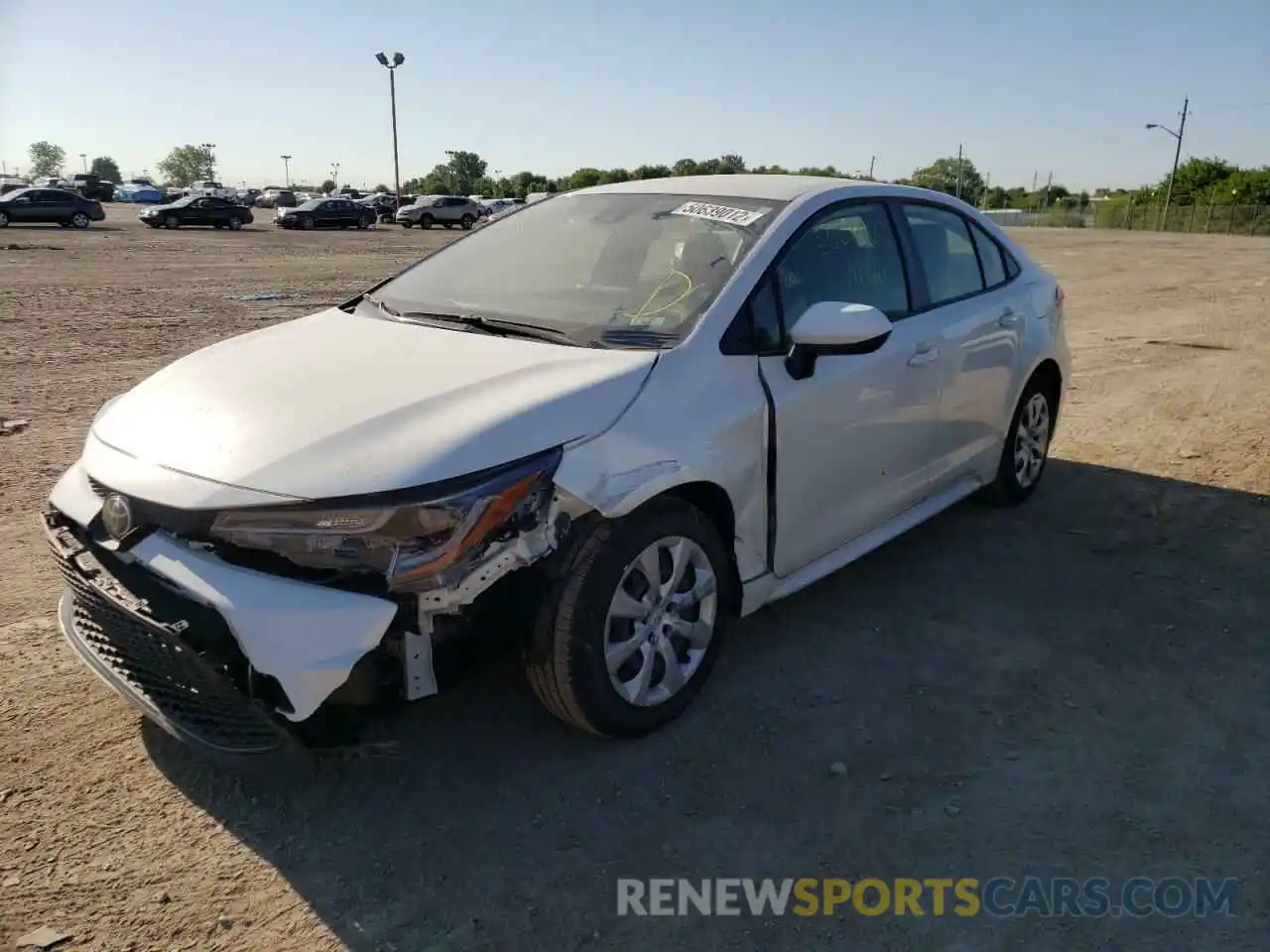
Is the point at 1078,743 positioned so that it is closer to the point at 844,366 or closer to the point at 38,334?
the point at 844,366

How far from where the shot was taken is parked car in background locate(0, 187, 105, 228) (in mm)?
34625

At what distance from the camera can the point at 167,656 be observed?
99.0 inches

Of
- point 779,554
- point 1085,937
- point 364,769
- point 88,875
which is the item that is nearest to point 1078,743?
point 1085,937

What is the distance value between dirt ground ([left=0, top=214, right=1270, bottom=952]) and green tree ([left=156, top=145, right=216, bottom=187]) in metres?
163

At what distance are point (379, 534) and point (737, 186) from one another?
231 centimetres

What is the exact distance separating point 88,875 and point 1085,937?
244 cm

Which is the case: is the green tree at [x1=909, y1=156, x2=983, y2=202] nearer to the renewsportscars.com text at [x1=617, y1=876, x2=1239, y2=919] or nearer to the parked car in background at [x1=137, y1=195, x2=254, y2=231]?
the parked car in background at [x1=137, y1=195, x2=254, y2=231]

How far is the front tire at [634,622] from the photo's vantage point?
279 cm

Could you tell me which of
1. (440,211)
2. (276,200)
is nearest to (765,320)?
(440,211)

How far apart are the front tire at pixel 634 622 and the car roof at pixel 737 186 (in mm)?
1471

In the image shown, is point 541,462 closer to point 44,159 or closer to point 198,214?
point 198,214

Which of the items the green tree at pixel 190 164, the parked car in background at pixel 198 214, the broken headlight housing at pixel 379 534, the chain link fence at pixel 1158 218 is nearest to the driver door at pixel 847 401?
the broken headlight housing at pixel 379 534

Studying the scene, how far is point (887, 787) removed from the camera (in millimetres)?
2951

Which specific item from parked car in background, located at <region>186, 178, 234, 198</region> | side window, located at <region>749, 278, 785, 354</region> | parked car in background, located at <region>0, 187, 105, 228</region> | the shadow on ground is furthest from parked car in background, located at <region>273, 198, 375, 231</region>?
side window, located at <region>749, 278, 785, 354</region>
